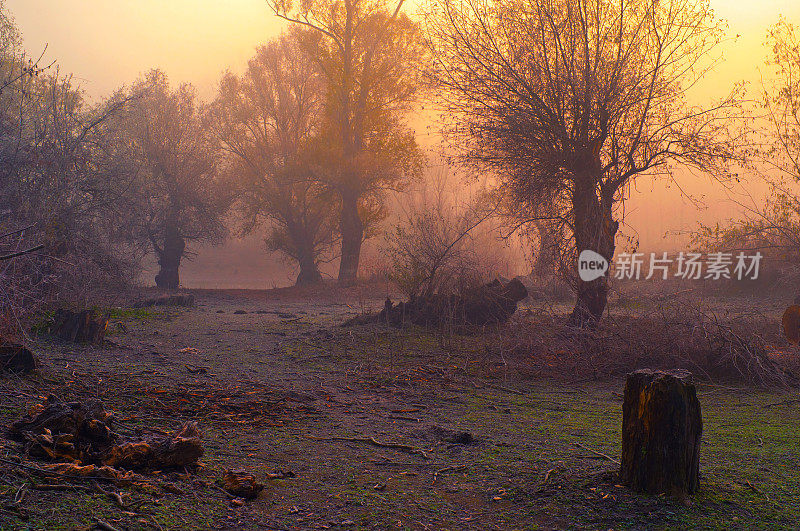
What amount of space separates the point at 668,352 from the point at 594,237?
11.9 feet

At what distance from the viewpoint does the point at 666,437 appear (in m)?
3.76

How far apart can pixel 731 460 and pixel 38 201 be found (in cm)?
1253

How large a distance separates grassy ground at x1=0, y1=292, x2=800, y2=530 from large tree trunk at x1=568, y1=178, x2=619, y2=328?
2971 millimetres

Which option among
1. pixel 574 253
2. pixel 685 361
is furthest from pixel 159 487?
pixel 574 253

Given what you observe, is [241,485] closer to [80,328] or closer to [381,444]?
[381,444]

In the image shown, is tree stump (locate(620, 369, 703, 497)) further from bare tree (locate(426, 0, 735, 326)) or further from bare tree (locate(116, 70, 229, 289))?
bare tree (locate(116, 70, 229, 289))

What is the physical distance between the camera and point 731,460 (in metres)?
4.77

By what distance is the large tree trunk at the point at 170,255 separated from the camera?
85.2 ft

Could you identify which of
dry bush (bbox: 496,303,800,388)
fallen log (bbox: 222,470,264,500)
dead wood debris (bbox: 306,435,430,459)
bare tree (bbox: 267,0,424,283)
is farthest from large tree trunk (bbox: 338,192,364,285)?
fallen log (bbox: 222,470,264,500)

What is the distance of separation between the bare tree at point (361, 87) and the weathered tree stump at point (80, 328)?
1680cm

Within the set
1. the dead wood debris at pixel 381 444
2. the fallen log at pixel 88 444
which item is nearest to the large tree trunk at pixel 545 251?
the dead wood debris at pixel 381 444

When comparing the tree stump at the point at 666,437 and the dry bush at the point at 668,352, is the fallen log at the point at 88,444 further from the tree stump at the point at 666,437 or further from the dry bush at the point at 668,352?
the dry bush at the point at 668,352

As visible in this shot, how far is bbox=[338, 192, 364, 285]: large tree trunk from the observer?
26812mm

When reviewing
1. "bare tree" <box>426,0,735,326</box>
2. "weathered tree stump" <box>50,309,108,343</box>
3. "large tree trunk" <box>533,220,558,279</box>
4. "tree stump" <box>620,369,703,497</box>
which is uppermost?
"bare tree" <box>426,0,735,326</box>
